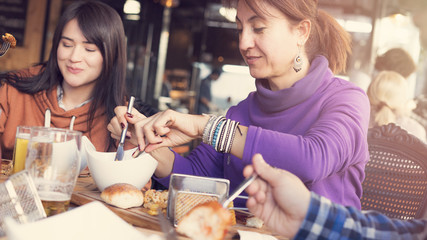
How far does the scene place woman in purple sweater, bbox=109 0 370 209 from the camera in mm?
1345

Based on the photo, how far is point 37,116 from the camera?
2.33 meters

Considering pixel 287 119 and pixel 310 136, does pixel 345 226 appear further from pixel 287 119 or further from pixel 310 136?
pixel 287 119

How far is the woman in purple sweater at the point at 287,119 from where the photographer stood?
1345 mm

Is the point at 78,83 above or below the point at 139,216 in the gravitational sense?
above

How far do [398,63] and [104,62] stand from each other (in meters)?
2.93

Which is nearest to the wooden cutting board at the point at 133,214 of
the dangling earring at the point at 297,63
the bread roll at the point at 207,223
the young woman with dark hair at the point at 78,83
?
the bread roll at the point at 207,223

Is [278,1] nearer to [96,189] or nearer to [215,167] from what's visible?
[215,167]

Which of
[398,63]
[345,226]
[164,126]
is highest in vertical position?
[398,63]

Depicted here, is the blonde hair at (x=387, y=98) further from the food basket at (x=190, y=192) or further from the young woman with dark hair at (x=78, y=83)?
the food basket at (x=190, y=192)

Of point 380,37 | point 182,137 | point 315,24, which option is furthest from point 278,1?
point 380,37

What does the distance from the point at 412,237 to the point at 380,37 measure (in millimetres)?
5340

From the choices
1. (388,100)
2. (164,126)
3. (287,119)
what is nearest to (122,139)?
(164,126)

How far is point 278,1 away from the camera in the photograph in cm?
162

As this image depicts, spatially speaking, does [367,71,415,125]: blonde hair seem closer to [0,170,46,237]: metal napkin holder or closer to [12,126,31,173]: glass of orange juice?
[12,126,31,173]: glass of orange juice
